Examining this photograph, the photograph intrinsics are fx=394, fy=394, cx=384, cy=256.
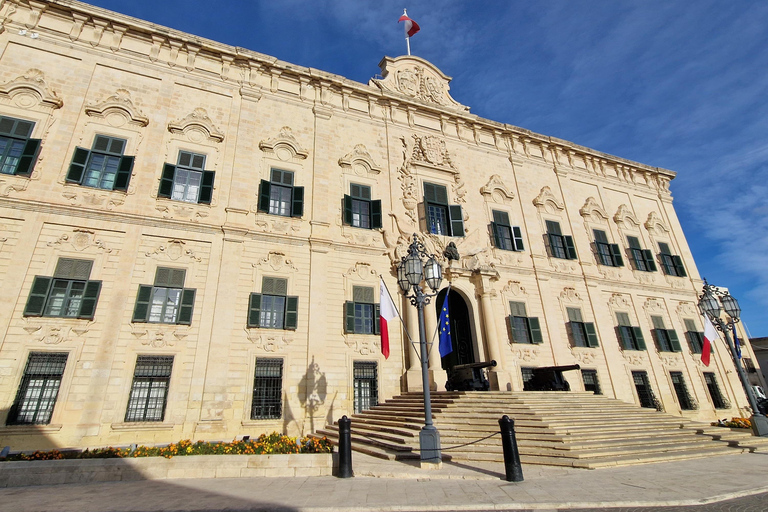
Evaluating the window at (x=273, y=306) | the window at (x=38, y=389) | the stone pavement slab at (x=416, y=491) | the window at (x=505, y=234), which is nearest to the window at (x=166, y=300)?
the window at (x=273, y=306)

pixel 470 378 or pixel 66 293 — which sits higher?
pixel 66 293

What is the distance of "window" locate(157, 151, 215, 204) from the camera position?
13.8 meters

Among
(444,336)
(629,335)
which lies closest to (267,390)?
(444,336)

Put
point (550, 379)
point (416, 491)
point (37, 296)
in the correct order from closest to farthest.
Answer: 1. point (416, 491)
2. point (37, 296)
3. point (550, 379)

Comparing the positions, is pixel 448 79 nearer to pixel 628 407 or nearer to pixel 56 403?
pixel 628 407

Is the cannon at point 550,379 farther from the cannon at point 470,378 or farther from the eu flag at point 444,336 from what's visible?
the eu flag at point 444,336

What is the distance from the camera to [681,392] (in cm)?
1870

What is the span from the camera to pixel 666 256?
74.4 ft

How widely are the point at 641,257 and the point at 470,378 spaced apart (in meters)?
14.7

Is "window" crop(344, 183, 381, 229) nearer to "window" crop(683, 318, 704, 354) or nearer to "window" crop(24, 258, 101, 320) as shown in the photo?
"window" crop(24, 258, 101, 320)

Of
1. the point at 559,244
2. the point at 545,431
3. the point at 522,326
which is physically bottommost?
the point at 545,431

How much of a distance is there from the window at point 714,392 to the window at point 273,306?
66.4ft

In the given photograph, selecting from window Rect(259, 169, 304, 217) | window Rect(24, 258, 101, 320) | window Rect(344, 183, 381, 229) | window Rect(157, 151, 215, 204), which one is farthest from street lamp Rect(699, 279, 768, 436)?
window Rect(24, 258, 101, 320)

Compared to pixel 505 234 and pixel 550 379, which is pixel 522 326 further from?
pixel 505 234
